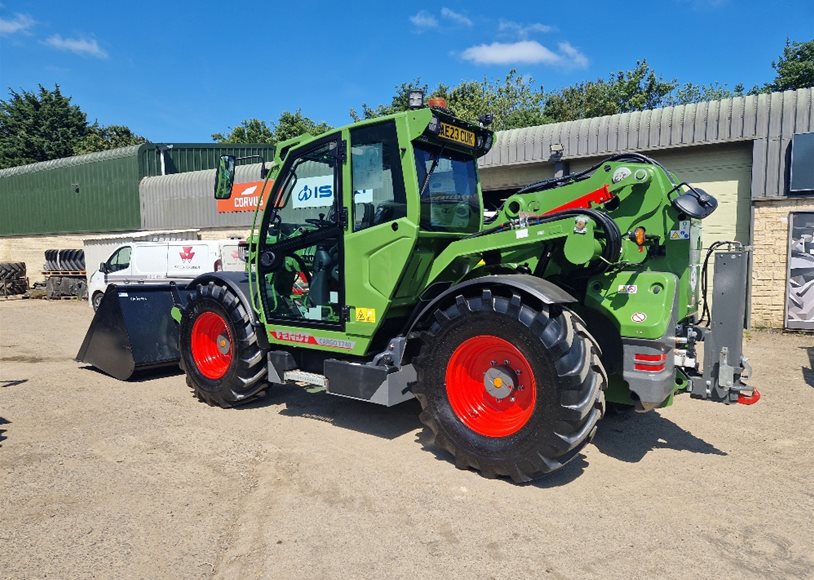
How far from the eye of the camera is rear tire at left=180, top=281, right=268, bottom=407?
5758 millimetres

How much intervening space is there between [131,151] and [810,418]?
22.9 meters

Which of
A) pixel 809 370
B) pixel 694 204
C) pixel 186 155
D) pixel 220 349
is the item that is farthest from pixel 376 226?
pixel 186 155

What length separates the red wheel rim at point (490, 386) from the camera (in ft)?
13.5

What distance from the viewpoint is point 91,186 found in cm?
2328

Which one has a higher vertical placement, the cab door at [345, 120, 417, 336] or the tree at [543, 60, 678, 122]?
the tree at [543, 60, 678, 122]

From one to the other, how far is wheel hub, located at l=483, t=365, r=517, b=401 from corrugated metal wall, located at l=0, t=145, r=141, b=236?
821 inches

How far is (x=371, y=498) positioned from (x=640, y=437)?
8.42 feet

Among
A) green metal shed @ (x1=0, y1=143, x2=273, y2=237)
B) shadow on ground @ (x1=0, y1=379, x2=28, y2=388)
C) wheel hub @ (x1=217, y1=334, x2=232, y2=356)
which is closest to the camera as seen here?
wheel hub @ (x1=217, y1=334, x2=232, y2=356)

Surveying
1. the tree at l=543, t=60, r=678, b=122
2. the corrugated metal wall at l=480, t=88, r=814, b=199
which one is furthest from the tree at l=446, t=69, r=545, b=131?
the corrugated metal wall at l=480, t=88, r=814, b=199

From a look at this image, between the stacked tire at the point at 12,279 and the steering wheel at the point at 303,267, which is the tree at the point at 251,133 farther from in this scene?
the steering wheel at the point at 303,267

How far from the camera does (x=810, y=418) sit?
554 centimetres

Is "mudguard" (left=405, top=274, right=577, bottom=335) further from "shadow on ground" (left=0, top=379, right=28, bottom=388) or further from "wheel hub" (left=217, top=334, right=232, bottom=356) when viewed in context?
"shadow on ground" (left=0, top=379, right=28, bottom=388)

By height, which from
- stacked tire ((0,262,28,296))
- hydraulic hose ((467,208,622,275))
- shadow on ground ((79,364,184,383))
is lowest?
shadow on ground ((79,364,184,383))

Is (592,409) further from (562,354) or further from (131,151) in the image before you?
(131,151)
